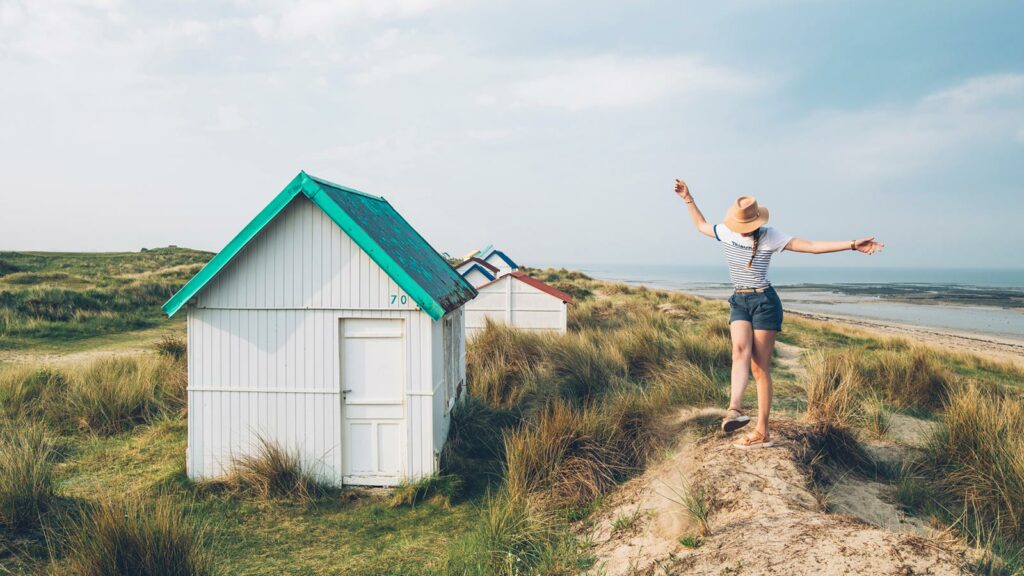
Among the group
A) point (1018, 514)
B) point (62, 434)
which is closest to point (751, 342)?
point (1018, 514)

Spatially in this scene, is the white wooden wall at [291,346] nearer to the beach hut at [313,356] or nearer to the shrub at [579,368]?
the beach hut at [313,356]

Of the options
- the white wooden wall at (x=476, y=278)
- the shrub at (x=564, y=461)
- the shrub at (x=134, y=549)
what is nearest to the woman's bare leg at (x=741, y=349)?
the shrub at (x=564, y=461)

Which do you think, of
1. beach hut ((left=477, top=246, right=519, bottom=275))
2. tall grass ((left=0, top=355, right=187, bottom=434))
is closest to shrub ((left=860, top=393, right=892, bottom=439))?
tall grass ((left=0, top=355, right=187, bottom=434))

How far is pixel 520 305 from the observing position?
60.0 ft

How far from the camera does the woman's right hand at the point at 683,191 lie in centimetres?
661

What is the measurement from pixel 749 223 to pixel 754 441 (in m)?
2.47

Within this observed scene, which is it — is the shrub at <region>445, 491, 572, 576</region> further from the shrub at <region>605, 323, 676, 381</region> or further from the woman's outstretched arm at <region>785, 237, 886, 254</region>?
the shrub at <region>605, 323, 676, 381</region>

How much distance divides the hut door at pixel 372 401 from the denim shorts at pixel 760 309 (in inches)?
170

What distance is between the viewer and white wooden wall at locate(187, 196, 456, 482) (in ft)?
27.8

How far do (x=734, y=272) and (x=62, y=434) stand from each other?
1120 centimetres

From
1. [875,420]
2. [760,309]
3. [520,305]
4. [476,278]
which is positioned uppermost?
[476,278]

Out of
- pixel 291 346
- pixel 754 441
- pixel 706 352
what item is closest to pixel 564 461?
pixel 754 441

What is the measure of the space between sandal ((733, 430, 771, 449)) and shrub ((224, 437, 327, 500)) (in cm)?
524

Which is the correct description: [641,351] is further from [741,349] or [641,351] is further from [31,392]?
[31,392]
